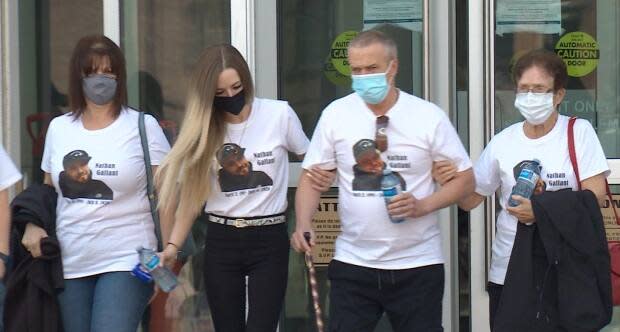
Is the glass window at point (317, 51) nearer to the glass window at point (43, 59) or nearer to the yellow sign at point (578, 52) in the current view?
the yellow sign at point (578, 52)

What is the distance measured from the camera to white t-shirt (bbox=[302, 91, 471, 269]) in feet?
15.7

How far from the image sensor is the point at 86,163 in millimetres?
5078

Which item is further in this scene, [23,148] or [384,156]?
[23,148]

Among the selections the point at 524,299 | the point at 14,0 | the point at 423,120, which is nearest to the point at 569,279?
the point at 524,299

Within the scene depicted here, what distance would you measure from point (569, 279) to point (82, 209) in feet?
6.85

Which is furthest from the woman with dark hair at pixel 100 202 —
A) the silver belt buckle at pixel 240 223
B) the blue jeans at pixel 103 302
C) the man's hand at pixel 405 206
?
the man's hand at pixel 405 206

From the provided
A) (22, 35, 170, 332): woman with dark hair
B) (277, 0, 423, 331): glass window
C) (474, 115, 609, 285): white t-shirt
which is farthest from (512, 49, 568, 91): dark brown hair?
(22, 35, 170, 332): woman with dark hair

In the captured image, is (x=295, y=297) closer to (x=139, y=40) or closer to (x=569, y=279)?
(x=139, y=40)

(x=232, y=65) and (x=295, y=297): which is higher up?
(x=232, y=65)

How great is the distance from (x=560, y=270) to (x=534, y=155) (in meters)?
0.50

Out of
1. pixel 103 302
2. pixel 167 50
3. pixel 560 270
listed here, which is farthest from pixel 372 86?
pixel 167 50

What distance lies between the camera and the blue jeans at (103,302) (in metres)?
5.01

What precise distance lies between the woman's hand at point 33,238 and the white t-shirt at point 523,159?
6.29 ft

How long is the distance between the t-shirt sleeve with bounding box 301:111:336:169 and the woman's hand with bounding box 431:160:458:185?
44 cm
